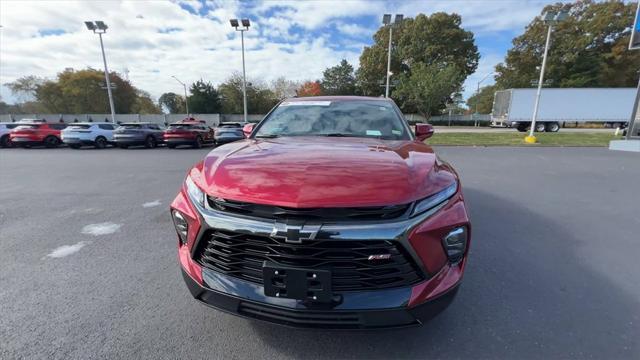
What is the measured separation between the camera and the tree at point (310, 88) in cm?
5866

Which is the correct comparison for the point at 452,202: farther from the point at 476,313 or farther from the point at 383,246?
the point at 476,313

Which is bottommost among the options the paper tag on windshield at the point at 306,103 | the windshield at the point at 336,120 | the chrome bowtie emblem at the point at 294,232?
the chrome bowtie emblem at the point at 294,232

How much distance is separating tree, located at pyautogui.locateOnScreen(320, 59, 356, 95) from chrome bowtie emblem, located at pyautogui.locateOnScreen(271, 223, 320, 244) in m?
58.2

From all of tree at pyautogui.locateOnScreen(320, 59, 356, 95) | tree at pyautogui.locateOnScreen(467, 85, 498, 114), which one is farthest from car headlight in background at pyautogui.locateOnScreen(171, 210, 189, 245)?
tree at pyautogui.locateOnScreen(467, 85, 498, 114)

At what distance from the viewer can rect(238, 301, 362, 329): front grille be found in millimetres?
1423

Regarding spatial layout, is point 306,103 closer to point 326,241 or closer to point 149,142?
point 326,241

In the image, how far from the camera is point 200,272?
1.64 meters

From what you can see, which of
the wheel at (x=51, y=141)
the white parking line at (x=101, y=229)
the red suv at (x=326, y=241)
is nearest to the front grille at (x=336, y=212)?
the red suv at (x=326, y=241)

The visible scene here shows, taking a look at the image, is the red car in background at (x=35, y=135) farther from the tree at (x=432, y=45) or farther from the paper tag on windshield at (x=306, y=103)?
the tree at (x=432, y=45)

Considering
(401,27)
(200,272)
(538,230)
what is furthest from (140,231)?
(401,27)

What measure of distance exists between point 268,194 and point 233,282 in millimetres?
528

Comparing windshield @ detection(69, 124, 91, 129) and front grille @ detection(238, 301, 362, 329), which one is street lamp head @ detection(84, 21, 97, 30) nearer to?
windshield @ detection(69, 124, 91, 129)

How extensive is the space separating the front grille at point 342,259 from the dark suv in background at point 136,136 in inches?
650

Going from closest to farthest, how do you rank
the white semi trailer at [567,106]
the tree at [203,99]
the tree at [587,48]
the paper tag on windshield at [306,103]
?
the paper tag on windshield at [306,103] < the white semi trailer at [567,106] < the tree at [587,48] < the tree at [203,99]
